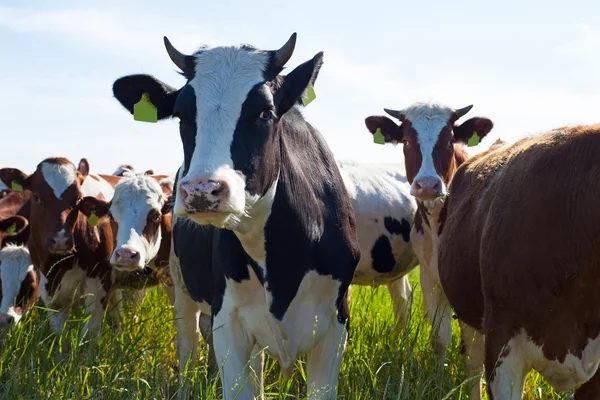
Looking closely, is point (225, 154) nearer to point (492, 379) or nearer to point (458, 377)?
point (492, 379)

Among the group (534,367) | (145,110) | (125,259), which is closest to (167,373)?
(125,259)

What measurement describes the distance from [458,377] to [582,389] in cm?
168

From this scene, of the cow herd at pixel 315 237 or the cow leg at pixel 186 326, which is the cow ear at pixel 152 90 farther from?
the cow leg at pixel 186 326

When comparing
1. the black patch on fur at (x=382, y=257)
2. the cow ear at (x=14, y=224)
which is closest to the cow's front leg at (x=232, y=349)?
the black patch on fur at (x=382, y=257)

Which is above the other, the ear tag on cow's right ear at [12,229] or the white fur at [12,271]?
the ear tag on cow's right ear at [12,229]

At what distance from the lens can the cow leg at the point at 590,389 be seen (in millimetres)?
3939

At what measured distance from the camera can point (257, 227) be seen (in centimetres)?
427

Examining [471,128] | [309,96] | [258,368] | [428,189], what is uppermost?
[309,96]

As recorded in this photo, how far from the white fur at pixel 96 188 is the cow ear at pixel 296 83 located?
5029 millimetres

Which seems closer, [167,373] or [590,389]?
[590,389]

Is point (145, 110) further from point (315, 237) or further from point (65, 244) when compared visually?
point (65, 244)

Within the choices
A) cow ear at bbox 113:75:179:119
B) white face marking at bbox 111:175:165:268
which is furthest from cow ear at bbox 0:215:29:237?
cow ear at bbox 113:75:179:119

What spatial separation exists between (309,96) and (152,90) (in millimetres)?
951

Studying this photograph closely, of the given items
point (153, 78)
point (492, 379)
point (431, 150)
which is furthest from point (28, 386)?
point (431, 150)
